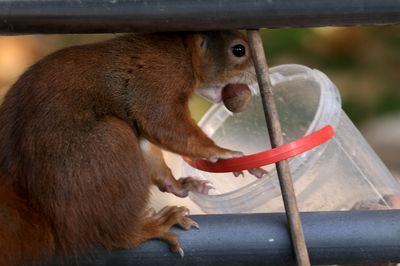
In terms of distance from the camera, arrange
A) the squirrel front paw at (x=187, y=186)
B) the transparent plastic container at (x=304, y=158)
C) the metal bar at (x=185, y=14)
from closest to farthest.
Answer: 1. the metal bar at (x=185, y=14)
2. the transparent plastic container at (x=304, y=158)
3. the squirrel front paw at (x=187, y=186)

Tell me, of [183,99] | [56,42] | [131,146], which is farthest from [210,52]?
[56,42]

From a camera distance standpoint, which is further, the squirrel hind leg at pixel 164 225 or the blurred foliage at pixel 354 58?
the blurred foliage at pixel 354 58

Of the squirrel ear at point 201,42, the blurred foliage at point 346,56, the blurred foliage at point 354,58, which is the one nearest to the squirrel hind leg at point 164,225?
the squirrel ear at point 201,42

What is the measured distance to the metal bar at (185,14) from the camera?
1077 mm

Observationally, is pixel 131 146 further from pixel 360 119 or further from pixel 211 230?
pixel 360 119

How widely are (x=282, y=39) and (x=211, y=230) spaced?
2745 mm

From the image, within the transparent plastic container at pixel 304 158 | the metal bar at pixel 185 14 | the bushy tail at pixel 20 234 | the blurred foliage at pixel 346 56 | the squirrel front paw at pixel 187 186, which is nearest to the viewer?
the metal bar at pixel 185 14

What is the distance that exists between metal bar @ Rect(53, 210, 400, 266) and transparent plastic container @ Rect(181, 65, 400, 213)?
170 mm

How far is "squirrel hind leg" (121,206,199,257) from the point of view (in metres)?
1.17

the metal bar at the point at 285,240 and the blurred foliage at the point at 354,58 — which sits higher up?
the blurred foliage at the point at 354,58

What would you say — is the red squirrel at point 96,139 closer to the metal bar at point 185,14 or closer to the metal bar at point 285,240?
the metal bar at point 285,240

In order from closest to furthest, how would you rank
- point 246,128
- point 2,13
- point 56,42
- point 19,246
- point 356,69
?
point 2,13 → point 19,246 → point 246,128 → point 56,42 → point 356,69

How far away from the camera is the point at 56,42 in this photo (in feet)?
11.6

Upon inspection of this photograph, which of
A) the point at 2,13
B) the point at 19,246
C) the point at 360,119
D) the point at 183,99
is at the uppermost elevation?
the point at 360,119
